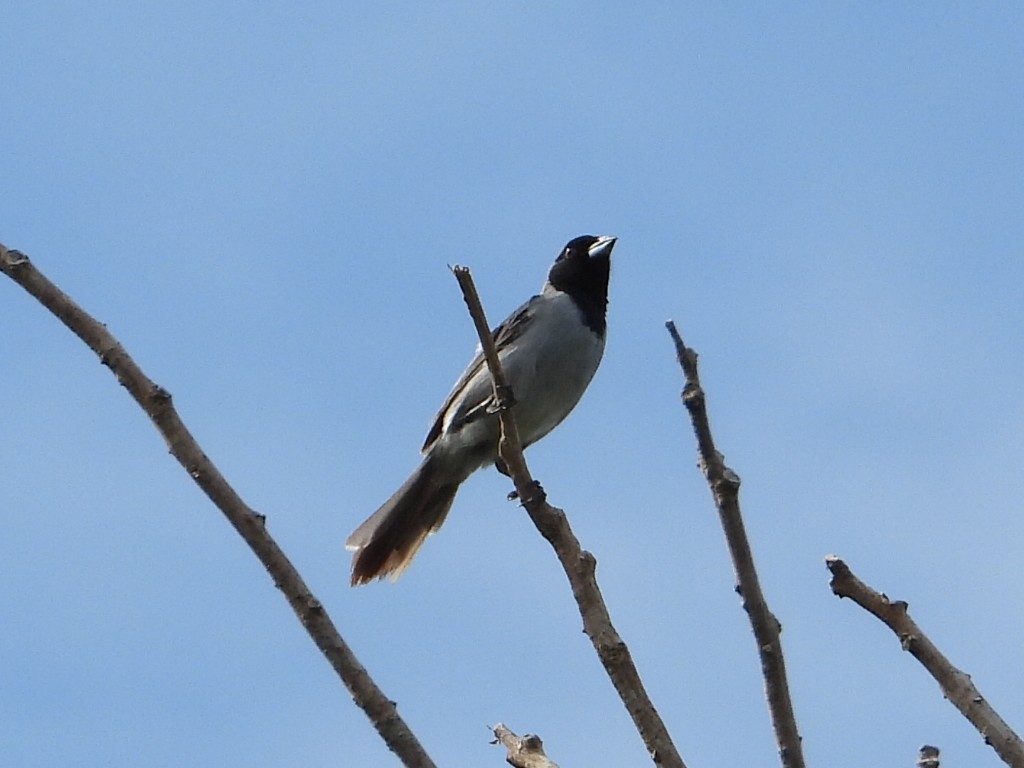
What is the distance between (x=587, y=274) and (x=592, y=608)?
18.9 feet

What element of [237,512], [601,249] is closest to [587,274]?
[601,249]

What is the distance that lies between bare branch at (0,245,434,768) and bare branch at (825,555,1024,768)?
0.82 m

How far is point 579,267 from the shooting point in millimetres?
8703

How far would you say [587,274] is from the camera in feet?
28.3

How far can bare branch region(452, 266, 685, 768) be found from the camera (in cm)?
274

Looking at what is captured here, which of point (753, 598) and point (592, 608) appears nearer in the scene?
point (753, 598)

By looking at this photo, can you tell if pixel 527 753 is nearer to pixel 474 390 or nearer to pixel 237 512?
pixel 237 512

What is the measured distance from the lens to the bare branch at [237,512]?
2586 millimetres

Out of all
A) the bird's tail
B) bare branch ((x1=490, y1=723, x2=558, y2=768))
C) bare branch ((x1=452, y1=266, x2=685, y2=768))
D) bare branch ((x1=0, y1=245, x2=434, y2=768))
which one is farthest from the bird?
bare branch ((x1=0, y1=245, x2=434, y2=768))

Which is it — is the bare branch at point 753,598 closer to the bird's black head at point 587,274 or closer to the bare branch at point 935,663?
the bare branch at point 935,663

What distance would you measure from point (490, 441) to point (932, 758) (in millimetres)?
5135

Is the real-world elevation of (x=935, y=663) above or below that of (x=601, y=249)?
below

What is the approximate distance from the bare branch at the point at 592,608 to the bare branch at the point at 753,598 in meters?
0.21

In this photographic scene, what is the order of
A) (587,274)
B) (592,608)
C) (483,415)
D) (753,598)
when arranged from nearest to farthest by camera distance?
1. (753,598)
2. (592,608)
3. (483,415)
4. (587,274)
